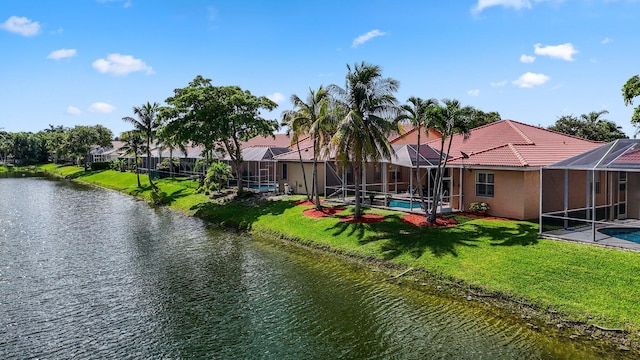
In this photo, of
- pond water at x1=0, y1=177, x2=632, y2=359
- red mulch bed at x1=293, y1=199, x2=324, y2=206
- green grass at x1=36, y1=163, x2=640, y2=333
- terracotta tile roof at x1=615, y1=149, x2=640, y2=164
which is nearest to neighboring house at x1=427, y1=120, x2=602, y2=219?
green grass at x1=36, y1=163, x2=640, y2=333

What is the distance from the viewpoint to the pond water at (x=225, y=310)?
11453 mm

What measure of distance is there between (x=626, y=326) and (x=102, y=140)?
3297 inches

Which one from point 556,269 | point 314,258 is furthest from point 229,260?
point 556,269

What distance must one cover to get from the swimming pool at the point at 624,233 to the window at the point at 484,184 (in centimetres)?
578

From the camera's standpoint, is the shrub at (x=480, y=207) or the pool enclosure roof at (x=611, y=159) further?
the shrub at (x=480, y=207)

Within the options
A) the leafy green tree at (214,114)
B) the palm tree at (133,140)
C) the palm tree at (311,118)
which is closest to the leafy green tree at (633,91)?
the palm tree at (311,118)

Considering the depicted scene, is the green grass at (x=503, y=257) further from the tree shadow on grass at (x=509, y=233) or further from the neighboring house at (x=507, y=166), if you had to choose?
the neighboring house at (x=507, y=166)

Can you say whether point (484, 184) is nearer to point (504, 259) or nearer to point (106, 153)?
point (504, 259)

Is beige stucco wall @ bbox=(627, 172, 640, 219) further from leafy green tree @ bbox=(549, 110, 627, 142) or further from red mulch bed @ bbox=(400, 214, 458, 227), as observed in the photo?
leafy green tree @ bbox=(549, 110, 627, 142)

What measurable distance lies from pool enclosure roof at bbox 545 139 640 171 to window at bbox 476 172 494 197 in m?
4.82

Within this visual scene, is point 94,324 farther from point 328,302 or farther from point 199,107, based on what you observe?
point 199,107

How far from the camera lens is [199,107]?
3441cm

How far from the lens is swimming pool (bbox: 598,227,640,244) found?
59.8ft

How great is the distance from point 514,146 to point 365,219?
9.75 meters
